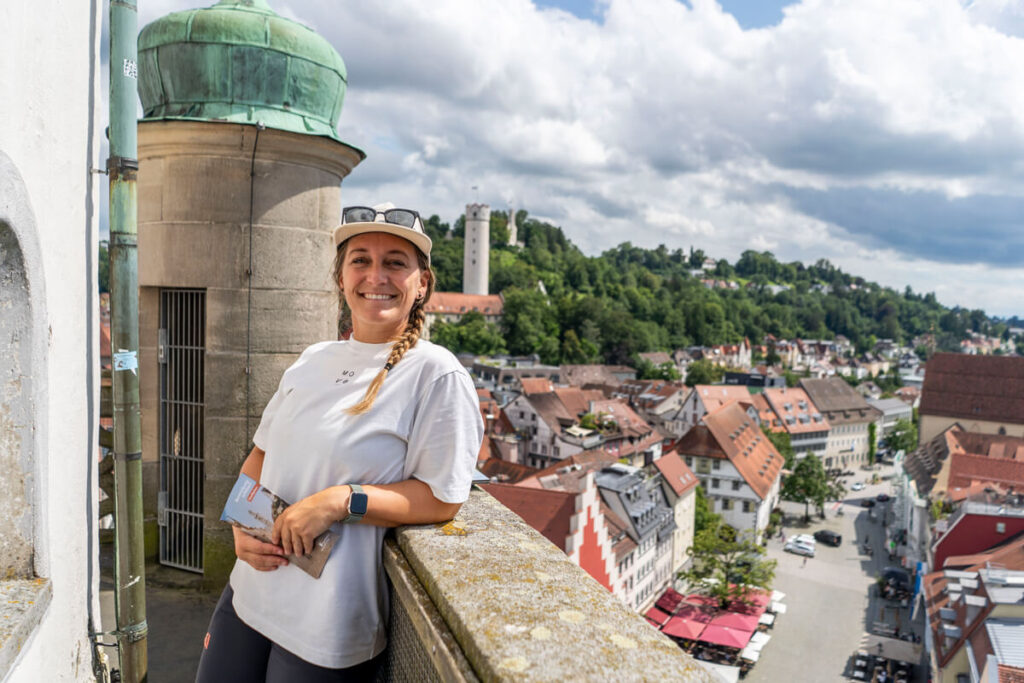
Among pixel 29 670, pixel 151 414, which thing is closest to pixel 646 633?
pixel 29 670

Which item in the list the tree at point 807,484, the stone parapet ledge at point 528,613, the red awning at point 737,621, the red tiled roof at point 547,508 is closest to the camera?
the stone parapet ledge at point 528,613

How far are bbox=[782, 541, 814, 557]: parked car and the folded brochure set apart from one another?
4130cm

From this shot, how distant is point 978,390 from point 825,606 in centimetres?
3078

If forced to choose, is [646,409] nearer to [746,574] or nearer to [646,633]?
[746,574]

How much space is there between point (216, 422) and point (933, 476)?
127ft

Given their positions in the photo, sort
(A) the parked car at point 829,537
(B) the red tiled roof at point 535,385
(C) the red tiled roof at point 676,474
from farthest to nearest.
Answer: (B) the red tiled roof at point 535,385, (A) the parked car at point 829,537, (C) the red tiled roof at point 676,474

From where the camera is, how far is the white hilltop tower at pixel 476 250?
11044 cm

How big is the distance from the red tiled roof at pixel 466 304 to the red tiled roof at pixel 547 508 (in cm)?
7754

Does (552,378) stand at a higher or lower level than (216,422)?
lower

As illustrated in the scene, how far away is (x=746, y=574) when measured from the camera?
30703mm

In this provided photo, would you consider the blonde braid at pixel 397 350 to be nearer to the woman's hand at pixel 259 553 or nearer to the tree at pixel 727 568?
the woman's hand at pixel 259 553

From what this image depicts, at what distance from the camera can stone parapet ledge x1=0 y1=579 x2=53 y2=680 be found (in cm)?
204

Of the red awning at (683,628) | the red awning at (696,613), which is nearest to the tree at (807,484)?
the red awning at (696,613)

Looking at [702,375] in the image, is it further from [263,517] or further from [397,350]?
[263,517]
